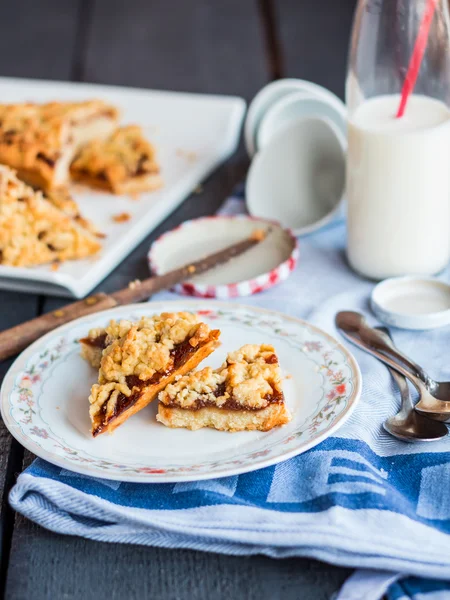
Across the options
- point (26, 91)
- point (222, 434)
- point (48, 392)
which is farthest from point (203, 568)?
point (26, 91)

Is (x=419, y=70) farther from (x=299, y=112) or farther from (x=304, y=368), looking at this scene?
(x=304, y=368)

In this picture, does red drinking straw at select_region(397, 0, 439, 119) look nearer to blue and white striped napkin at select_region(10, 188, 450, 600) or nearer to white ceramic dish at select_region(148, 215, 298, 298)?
white ceramic dish at select_region(148, 215, 298, 298)

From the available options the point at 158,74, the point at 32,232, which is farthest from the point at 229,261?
the point at 158,74

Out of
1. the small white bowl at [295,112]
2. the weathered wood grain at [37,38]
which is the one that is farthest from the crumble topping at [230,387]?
the weathered wood grain at [37,38]

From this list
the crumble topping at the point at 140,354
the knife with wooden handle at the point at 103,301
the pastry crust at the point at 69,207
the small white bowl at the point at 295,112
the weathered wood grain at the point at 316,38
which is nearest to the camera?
the crumble topping at the point at 140,354

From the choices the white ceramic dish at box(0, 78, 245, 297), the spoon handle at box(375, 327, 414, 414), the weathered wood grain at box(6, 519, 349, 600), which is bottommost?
the white ceramic dish at box(0, 78, 245, 297)

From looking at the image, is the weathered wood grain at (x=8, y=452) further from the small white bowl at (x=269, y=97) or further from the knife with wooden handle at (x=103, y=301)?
the small white bowl at (x=269, y=97)

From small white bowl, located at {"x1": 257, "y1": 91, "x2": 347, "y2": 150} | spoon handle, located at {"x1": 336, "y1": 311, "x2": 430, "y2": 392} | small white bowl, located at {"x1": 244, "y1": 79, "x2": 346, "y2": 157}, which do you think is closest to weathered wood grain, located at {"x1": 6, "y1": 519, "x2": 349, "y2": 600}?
spoon handle, located at {"x1": 336, "y1": 311, "x2": 430, "y2": 392}
